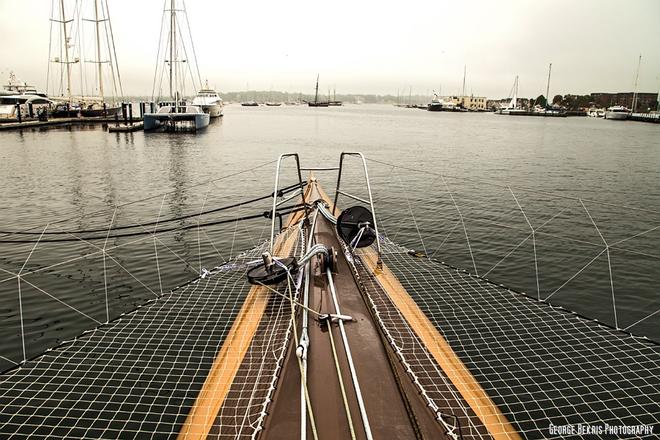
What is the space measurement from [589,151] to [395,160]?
19030 mm

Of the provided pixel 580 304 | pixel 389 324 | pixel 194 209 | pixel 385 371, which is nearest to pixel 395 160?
pixel 194 209

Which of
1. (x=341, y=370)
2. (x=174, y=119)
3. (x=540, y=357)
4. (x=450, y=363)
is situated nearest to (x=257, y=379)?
(x=341, y=370)

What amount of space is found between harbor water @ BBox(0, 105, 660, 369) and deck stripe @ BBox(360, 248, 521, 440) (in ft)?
11.8

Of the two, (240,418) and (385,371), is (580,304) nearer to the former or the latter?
(385,371)

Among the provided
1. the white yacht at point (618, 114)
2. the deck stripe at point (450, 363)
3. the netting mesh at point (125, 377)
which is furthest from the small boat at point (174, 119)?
the white yacht at point (618, 114)

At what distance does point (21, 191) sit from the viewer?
18.7 metres

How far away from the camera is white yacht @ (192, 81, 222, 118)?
70.2 m

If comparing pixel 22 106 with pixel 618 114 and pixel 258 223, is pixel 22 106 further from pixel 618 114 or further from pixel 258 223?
pixel 618 114

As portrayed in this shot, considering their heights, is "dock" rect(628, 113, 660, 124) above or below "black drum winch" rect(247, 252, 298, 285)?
above

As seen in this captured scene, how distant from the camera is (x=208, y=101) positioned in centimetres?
7319

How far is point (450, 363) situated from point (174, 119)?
49448 millimetres

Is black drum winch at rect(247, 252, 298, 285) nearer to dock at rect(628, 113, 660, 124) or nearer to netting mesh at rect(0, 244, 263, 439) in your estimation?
netting mesh at rect(0, 244, 263, 439)

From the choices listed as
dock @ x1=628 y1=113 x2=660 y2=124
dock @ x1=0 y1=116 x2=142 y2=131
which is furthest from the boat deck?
dock @ x1=628 y1=113 x2=660 y2=124

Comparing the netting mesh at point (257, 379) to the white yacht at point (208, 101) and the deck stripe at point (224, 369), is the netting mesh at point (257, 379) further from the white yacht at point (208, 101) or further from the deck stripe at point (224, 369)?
the white yacht at point (208, 101)
